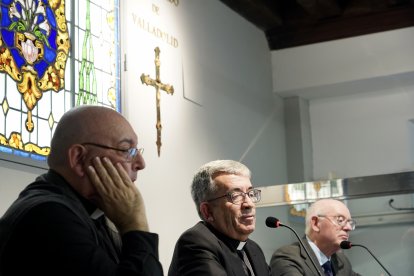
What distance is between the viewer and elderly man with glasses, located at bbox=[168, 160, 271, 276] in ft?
11.8

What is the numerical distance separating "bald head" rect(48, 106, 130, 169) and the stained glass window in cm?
177

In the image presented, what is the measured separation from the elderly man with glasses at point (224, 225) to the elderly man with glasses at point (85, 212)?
3.61 feet

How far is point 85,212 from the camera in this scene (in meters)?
2.34

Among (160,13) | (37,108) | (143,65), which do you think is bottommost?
(37,108)

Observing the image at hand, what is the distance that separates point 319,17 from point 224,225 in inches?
181

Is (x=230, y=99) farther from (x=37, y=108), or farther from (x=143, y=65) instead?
(x=37, y=108)

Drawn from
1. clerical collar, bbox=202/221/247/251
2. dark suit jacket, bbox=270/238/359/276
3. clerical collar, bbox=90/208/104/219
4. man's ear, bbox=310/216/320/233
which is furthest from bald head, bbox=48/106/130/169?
man's ear, bbox=310/216/320/233

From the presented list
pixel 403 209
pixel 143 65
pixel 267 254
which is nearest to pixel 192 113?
pixel 143 65

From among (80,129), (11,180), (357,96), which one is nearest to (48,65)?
(11,180)

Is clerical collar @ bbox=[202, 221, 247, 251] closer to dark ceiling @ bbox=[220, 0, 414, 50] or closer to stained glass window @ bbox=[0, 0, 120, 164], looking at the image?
stained glass window @ bbox=[0, 0, 120, 164]

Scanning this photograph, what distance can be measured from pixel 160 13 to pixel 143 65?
1.83 feet

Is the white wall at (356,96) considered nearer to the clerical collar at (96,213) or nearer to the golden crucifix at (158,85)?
the golden crucifix at (158,85)

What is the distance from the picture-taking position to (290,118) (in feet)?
27.2

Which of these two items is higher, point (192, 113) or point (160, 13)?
point (160, 13)
